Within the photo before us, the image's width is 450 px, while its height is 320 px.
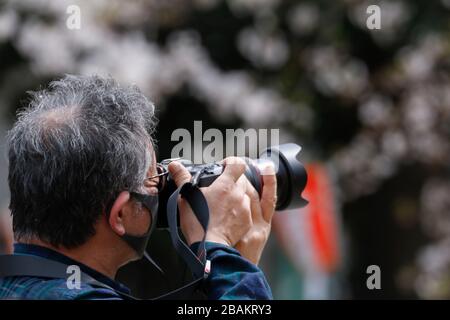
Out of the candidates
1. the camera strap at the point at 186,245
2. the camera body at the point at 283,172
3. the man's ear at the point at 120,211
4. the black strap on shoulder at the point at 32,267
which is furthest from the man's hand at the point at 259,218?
the black strap on shoulder at the point at 32,267

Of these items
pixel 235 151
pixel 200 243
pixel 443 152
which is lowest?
pixel 200 243

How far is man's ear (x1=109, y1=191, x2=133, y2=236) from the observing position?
6.18 feet

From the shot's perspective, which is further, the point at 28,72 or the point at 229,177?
the point at 28,72

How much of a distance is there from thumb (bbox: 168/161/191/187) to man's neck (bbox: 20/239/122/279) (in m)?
0.26

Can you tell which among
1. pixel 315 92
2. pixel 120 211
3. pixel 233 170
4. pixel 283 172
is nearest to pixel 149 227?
pixel 120 211

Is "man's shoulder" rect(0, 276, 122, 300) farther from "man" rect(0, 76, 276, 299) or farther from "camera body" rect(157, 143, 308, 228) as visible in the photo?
"camera body" rect(157, 143, 308, 228)

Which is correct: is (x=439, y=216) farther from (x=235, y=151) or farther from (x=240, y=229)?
(x=240, y=229)

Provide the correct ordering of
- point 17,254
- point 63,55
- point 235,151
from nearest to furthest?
point 17,254 → point 235,151 → point 63,55

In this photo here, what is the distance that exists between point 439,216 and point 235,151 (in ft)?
8.50

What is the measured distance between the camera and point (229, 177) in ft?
6.70

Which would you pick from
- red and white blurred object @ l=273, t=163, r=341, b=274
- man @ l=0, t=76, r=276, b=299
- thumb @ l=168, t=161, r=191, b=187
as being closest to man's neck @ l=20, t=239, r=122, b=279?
man @ l=0, t=76, r=276, b=299

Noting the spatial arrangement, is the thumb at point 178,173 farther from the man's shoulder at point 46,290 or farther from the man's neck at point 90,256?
the man's shoulder at point 46,290

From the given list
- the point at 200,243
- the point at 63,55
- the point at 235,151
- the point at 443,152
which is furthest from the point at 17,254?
the point at 443,152

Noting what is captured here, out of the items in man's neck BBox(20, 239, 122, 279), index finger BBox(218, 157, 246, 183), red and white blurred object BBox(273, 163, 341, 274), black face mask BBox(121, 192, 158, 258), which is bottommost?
man's neck BBox(20, 239, 122, 279)
